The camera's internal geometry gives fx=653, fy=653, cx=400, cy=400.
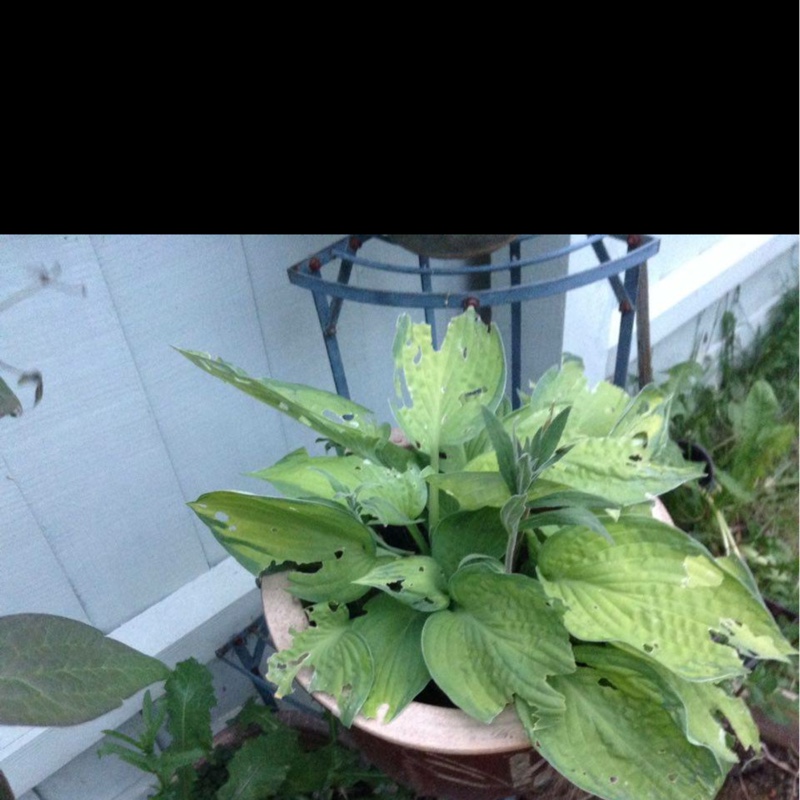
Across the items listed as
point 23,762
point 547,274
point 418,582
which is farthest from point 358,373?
point 23,762

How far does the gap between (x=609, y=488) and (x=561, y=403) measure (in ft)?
0.31

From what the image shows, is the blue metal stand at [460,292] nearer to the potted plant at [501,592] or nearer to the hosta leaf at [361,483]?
the potted plant at [501,592]

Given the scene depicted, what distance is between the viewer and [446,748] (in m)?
0.42

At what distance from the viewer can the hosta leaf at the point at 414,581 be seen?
1.45 feet

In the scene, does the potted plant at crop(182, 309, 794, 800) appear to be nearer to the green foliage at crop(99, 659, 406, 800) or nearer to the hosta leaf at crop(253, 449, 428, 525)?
the hosta leaf at crop(253, 449, 428, 525)

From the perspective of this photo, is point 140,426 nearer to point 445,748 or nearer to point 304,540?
point 304,540

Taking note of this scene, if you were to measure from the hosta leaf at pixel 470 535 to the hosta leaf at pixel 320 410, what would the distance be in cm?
7

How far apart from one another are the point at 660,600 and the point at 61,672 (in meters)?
0.37

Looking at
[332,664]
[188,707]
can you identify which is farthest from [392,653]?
[188,707]

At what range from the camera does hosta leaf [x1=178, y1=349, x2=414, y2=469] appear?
459 millimetres
